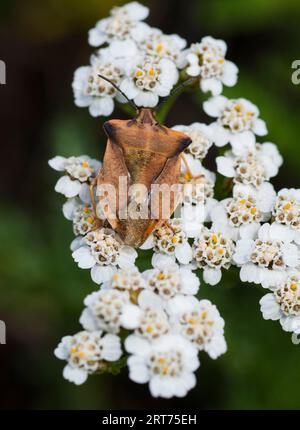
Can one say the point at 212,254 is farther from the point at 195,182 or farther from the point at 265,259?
the point at 195,182

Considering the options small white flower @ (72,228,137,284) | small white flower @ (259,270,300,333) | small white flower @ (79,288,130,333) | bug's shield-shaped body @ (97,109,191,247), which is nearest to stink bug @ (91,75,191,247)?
bug's shield-shaped body @ (97,109,191,247)

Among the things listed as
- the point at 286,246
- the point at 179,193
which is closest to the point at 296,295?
the point at 286,246

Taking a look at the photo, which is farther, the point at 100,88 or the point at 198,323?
the point at 100,88

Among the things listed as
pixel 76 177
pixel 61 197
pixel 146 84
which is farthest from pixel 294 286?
pixel 61 197

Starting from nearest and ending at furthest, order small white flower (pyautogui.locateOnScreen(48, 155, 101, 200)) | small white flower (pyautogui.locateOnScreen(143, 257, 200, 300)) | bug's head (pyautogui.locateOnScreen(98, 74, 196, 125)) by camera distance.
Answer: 1. small white flower (pyautogui.locateOnScreen(143, 257, 200, 300))
2. bug's head (pyautogui.locateOnScreen(98, 74, 196, 125))
3. small white flower (pyautogui.locateOnScreen(48, 155, 101, 200))

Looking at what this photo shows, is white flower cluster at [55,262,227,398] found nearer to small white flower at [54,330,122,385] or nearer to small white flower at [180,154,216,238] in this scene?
small white flower at [54,330,122,385]

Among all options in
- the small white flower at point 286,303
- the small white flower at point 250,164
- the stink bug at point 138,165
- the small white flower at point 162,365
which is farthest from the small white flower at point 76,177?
the small white flower at point 286,303

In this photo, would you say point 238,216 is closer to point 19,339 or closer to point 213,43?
point 213,43
